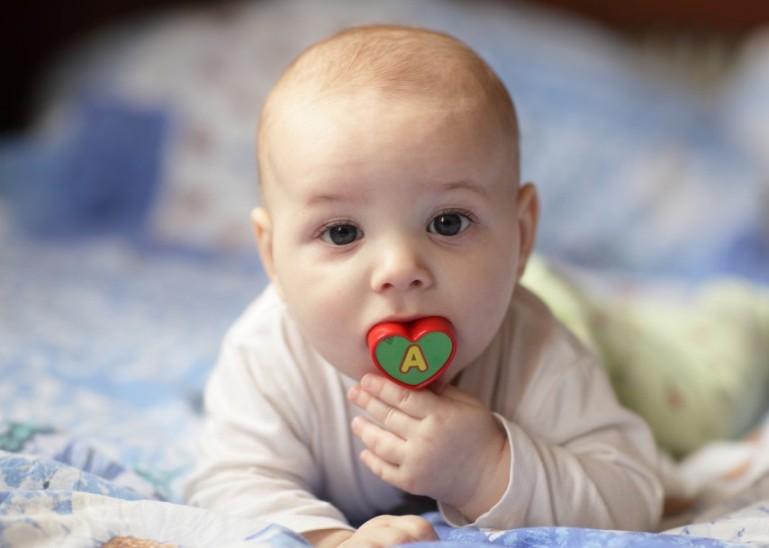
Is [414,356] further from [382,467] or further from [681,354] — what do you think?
[681,354]

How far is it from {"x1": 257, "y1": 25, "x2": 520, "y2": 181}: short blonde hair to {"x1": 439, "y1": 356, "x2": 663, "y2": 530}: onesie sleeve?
228 millimetres

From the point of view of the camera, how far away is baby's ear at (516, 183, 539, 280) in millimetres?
938

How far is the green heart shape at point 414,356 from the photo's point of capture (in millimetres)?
812

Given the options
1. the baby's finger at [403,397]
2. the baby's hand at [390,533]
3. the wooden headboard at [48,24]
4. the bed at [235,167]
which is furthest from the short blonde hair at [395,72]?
the wooden headboard at [48,24]

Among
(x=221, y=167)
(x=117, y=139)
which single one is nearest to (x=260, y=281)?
(x=221, y=167)

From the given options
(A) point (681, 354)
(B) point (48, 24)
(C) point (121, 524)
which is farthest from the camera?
(B) point (48, 24)

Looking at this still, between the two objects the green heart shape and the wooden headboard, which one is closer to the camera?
the green heart shape

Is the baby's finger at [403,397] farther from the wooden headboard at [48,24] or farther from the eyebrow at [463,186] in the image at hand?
the wooden headboard at [48,24]

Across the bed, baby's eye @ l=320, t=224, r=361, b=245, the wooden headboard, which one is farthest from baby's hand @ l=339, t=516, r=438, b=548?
the wooden headboard

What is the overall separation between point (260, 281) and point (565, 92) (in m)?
0.88

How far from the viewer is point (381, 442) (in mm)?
865

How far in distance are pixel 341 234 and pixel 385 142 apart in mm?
88

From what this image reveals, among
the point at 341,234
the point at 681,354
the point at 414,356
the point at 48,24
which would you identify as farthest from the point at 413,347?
the point at 48,24

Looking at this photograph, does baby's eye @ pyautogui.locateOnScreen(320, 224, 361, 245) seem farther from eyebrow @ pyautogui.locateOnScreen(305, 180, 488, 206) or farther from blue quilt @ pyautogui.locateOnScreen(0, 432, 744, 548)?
blue quilt @ pyautogui.locateOnScreen(0, 432, 744, 548)
